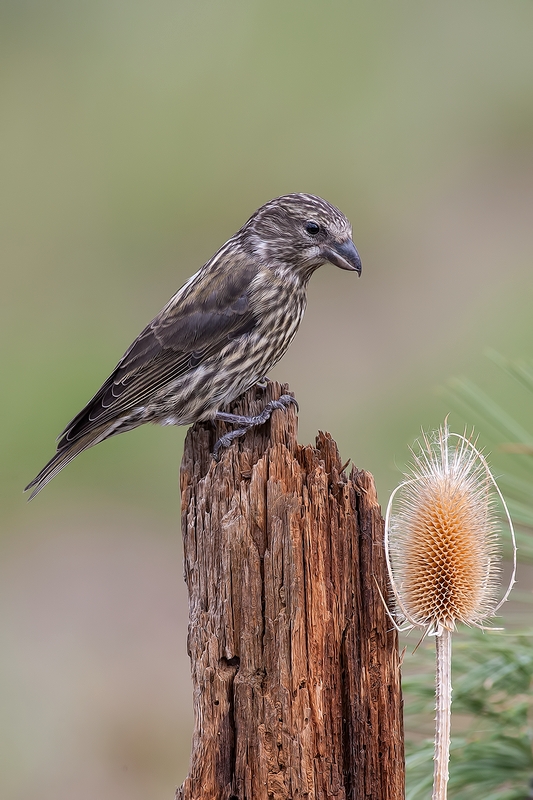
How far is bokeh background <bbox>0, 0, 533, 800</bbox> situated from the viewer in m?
7.23

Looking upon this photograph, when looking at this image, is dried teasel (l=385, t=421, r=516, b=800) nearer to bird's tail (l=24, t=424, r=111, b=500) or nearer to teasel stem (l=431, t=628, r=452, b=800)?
teasel stem (l=431, t=628, r=452, b=800)

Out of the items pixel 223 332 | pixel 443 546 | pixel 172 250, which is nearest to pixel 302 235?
pixel 223 332

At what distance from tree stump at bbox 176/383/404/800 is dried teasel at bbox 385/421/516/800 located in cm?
16

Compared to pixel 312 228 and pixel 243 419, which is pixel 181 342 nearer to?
pixel 243 419

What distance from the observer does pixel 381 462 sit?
797 cm

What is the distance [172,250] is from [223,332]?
248 inches

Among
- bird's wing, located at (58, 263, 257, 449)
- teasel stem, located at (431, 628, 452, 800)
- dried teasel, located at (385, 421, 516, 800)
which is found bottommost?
teasel stem, located at (431, 628, 452, 800)

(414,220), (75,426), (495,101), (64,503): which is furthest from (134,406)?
(495,101)

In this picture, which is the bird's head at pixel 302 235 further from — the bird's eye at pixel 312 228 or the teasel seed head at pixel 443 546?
the teasel seed head at pixel 443 546

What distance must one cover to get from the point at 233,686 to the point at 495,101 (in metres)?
10.5

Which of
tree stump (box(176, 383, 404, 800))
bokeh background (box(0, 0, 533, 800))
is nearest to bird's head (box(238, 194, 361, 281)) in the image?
tree stump (box(176, 383, 404, 800))

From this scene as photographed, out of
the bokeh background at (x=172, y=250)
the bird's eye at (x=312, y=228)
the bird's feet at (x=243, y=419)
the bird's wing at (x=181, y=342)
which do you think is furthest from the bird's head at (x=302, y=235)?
the bokeh background at (x=172, y=250)

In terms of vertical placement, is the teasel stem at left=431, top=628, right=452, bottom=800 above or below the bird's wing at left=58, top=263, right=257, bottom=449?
below

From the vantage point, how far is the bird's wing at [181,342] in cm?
451
